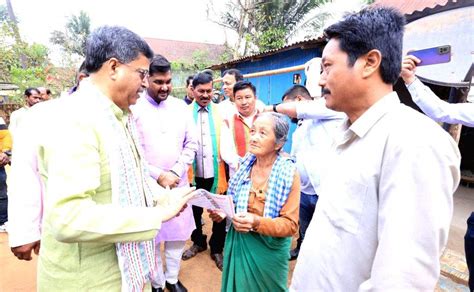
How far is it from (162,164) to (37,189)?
115 centimetres

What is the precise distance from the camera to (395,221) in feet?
2.73

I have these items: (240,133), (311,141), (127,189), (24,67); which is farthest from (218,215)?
(24,67)

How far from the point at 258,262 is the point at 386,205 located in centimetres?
126

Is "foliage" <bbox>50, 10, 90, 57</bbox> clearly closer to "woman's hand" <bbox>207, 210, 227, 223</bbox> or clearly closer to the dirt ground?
the dirt ground

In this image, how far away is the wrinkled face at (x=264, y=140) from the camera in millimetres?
1970

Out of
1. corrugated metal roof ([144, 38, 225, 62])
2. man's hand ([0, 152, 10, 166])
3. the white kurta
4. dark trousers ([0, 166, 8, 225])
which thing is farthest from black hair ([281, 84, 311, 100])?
corrugated metal roof ([144, 38, 225, 62])

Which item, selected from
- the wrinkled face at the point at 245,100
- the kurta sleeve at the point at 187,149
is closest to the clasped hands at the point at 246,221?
the kurta sleeve at the point at 187,149

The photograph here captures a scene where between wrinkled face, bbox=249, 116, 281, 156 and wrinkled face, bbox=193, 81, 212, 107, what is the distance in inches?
52.8

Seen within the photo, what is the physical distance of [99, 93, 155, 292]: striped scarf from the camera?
115 centimetres

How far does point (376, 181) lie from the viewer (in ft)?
3.04

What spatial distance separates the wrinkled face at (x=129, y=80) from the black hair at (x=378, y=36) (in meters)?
0.87

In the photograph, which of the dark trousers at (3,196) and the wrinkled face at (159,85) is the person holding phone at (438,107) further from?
the dark trousers at (3,196)

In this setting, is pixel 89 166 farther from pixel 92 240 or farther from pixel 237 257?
pixel 237 257

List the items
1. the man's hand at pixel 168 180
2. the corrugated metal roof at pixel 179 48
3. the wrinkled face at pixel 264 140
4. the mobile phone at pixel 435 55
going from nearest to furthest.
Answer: the wrinkled face at pixel 264 140 < the mobile phone at pixel 435 55 < the man's hand at pixel 168 180 < the corrugated metal roof at pixel 179 48
